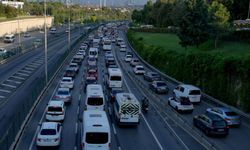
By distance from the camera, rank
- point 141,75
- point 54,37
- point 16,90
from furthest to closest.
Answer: point 54,37, point 141,75, point 16,90

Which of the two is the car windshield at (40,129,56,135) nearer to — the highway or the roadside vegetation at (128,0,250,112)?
the highway

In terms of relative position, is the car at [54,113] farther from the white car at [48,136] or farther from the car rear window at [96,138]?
the car rear window at [96,138]

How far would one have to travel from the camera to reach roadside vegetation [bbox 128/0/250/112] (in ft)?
125

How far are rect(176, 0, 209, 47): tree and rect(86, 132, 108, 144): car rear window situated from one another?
135 ft

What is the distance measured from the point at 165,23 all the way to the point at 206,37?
64204 millimetres

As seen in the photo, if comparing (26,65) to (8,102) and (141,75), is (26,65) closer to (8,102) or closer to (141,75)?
(141,75)

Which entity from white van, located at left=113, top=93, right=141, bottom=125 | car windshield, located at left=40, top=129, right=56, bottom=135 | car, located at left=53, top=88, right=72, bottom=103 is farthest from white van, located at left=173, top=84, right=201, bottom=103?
car windshield, located at left=40, top=129, right=56, bottom=135

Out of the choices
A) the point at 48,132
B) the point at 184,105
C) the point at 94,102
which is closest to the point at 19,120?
the point at 48,132

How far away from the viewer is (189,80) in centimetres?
4925

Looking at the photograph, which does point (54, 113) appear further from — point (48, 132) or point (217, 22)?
point (217, 22)

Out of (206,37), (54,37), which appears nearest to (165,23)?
(54,37)

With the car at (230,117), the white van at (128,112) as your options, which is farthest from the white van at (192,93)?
the white van at (128,112)

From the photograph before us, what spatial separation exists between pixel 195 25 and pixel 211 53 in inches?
696

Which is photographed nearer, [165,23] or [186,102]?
[186,102]
